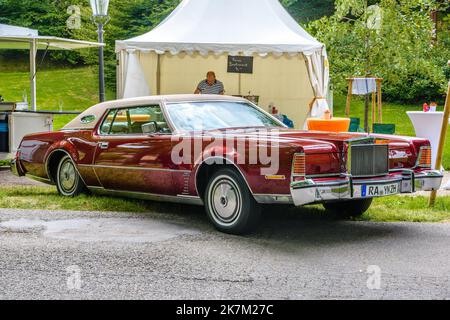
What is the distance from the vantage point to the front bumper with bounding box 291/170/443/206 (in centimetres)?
619

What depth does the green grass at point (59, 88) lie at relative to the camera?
106ft

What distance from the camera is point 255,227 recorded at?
6762 millimetres

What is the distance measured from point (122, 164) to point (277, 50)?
7221 mm

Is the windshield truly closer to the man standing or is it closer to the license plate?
the license plate

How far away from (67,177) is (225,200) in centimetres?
302

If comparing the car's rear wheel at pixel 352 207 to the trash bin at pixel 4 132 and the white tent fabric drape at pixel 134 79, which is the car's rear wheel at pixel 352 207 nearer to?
the trash bin at pixel 4 132

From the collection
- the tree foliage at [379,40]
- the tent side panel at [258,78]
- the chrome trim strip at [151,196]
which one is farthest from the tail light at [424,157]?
the tent side panel at [258,78]

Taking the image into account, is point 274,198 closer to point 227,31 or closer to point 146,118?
point 146,118

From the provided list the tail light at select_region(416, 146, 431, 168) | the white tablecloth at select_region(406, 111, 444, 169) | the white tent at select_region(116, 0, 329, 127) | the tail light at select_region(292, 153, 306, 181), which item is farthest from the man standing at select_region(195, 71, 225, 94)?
the tail light at select_region(292, 153, 306, 181)

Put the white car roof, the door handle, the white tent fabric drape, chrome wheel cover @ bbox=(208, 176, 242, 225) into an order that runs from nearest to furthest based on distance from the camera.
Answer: chrome wheel cover @ bbox=(208, 176, 242, 225)
the white car roof
the door handle
the white tent fabric drape

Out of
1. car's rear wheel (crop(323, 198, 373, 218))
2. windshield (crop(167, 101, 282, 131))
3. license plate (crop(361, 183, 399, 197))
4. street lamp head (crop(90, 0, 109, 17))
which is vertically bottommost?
car's rear wheel (crop(323, 198, 373, 218))

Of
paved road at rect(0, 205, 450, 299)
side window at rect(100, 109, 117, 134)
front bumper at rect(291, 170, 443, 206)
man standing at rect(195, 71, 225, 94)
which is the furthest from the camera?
man standing at rect(195, 71, 225, 94)

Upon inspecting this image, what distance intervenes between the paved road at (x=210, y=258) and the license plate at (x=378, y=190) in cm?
41
